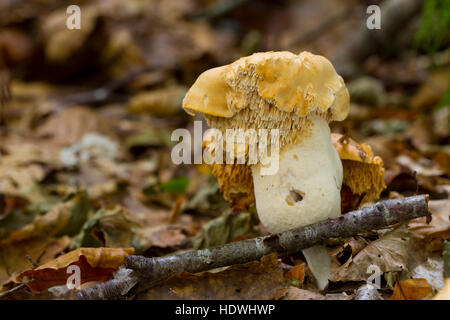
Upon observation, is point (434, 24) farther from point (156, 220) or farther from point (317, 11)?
point (317, 11)

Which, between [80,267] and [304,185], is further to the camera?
[80,267]

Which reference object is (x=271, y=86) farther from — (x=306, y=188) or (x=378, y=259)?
(x=378, y=259)

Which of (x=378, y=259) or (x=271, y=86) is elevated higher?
(x=271, y=86)

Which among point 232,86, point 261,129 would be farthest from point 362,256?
point 232,86

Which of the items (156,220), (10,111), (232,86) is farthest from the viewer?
(10,111)

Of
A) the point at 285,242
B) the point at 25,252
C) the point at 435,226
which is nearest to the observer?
the point at 285,242

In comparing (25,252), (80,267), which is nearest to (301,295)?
(80,267)
